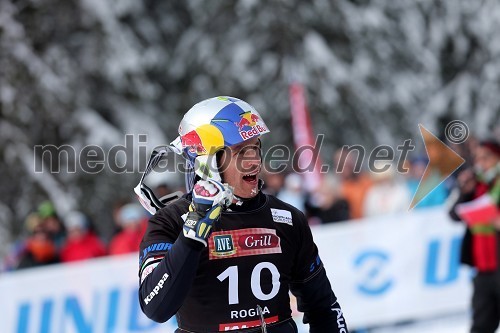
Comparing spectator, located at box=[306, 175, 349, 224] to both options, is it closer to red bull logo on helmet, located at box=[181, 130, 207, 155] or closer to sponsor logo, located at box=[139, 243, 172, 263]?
red bull logo on helmet, located at box=[181, 130, 207, 155]

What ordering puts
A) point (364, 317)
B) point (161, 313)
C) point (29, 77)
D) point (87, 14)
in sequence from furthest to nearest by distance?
point (87, 14), point (29, 77), point (364, 317), point (161, 313)

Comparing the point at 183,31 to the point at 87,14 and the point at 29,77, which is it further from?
the point at 29,77

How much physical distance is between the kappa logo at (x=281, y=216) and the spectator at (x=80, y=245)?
6233 millimetres

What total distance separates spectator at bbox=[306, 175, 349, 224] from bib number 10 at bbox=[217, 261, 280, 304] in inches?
238

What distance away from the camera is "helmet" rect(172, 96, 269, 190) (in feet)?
10.8

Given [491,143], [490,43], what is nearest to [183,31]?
[490,43]

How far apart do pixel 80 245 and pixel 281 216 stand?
634 centimetres

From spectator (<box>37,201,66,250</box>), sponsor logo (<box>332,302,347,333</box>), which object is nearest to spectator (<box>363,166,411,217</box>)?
spectator (<box>37,201,66,250</box>)

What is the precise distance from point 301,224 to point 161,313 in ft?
2.55

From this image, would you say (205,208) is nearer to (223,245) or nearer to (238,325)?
(223,245)

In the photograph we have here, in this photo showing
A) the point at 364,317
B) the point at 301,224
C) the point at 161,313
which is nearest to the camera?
the point at 161,313

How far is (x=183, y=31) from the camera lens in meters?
19.7

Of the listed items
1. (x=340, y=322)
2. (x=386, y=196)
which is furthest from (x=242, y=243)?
(x=386, y=196)

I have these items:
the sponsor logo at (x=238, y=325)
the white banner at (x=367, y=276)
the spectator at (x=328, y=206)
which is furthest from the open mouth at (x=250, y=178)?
the spectator at (x=328, y=206)
